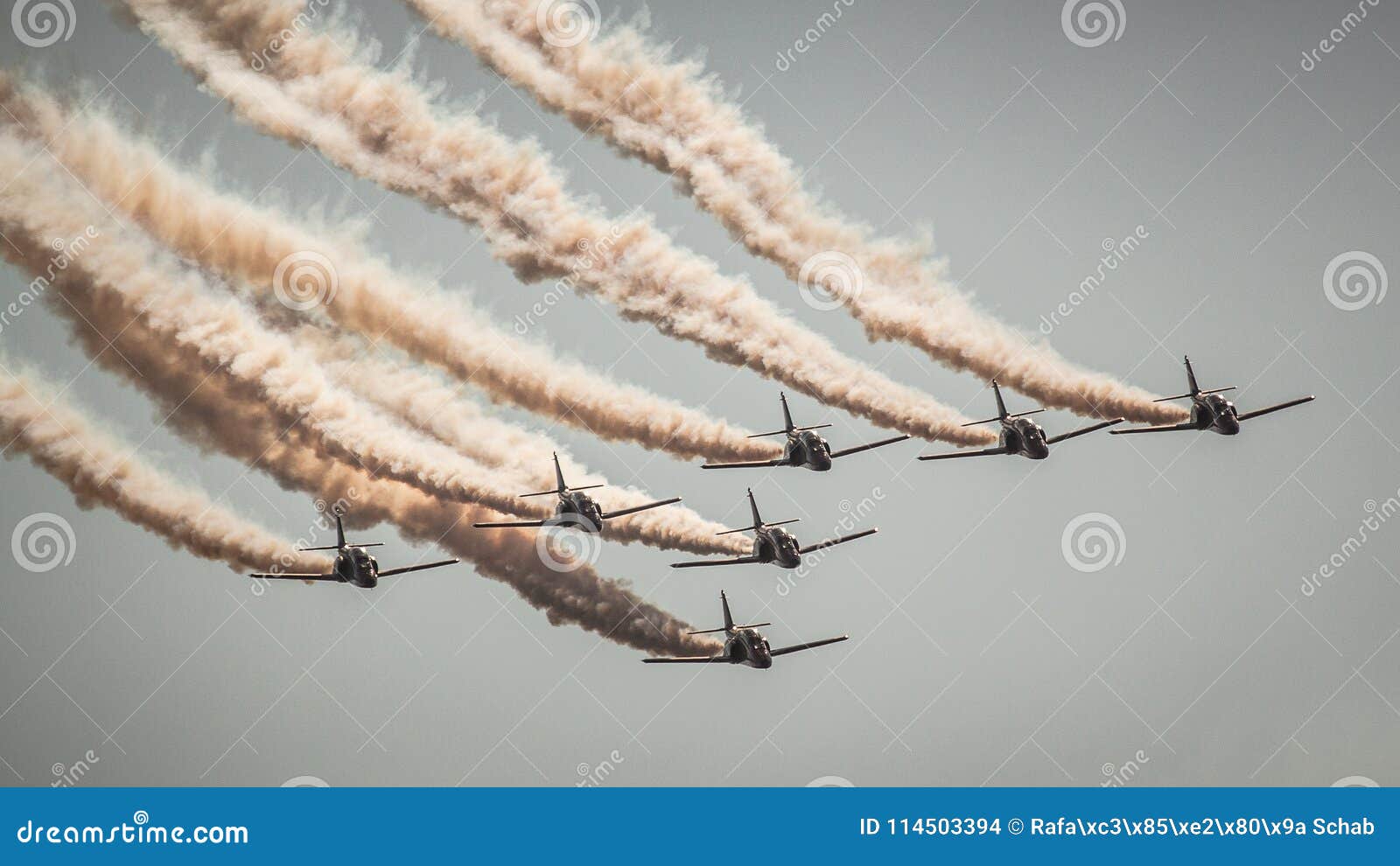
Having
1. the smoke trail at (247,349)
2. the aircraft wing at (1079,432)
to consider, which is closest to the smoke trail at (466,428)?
the smoke trail at (247,349)

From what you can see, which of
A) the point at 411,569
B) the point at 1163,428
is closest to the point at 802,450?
the point at 411,569

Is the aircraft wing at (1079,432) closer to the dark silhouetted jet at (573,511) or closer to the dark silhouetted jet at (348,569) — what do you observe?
the dark silhouetted jet at (573,511)

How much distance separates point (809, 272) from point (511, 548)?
11.8 metres

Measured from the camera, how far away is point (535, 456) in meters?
47.6

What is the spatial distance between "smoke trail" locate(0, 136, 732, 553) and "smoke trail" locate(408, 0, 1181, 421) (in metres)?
9.16

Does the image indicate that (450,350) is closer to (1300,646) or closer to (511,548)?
(511,548)

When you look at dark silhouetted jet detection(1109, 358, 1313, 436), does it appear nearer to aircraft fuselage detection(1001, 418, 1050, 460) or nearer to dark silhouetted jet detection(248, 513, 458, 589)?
aircraft fuselage detection(1001, 418, 1050, 460)

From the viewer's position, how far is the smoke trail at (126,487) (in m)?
44.0

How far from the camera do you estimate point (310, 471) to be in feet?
147

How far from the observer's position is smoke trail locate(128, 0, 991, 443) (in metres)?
40.2

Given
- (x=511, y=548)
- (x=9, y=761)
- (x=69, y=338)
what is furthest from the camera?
(x=9, y=761)

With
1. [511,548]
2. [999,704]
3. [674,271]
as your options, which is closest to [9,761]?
[511,548]

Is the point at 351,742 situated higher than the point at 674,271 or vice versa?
the point at 674,271

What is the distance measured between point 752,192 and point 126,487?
18.7m
